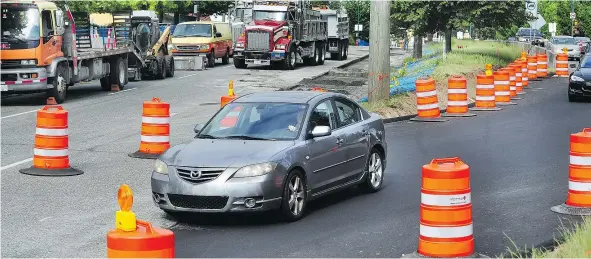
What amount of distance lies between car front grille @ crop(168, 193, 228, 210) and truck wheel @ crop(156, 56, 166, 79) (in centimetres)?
2756

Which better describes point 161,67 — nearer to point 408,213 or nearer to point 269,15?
point 269,15

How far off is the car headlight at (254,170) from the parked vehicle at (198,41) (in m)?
33.8

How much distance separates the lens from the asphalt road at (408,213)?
34.0ft

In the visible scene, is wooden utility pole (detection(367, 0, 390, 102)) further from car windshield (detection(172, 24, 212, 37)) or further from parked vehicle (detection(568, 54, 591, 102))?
car windshield (detection(172, 24, 212, 37))

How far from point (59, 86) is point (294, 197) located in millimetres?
17769

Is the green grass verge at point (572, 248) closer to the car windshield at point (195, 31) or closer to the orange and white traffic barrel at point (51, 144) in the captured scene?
the orange and white traffic barrel at point (51, 144)

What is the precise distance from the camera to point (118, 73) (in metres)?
33.7

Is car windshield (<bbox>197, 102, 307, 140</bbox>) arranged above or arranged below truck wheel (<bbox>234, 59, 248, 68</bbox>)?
above

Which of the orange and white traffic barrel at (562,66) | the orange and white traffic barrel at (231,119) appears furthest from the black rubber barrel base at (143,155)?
the orange and white traffic barrel at (562,66)

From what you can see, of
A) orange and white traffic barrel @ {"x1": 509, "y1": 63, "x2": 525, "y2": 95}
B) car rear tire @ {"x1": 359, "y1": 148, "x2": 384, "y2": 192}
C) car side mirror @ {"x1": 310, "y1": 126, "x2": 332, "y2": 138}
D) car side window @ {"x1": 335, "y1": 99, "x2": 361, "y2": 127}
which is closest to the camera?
car side mirror @ {"x1": 310, "y1": 126, "x2": 332, "y2": 138}

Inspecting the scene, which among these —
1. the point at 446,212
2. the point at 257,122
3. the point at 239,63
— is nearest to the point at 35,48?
the point at 257,122

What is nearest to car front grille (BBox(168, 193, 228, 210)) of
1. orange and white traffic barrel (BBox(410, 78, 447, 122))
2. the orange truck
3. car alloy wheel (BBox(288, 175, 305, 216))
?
car alloy wheel (BBox(288, 175, 305, 216))

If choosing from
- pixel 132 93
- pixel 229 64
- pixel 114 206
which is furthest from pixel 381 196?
pixel 229 64

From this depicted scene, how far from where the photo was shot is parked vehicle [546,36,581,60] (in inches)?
2301
